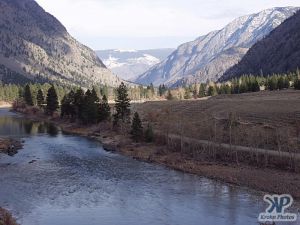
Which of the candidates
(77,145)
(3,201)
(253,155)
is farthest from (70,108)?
(3,201)

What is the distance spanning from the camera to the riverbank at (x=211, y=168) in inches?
2603

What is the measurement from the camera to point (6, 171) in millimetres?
78062

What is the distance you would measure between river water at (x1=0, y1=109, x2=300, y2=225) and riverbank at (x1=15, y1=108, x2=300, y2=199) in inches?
94.6

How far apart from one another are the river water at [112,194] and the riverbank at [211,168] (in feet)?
7.88

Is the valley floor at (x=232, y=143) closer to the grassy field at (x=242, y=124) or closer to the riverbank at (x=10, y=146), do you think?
the grassy field at (x=242, y=124)

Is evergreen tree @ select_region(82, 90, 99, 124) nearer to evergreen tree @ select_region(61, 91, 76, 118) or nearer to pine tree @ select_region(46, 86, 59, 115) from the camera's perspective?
evergreen tree @ select_region(61, 91, 76, 118)

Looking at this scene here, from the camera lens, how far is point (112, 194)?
209 ft

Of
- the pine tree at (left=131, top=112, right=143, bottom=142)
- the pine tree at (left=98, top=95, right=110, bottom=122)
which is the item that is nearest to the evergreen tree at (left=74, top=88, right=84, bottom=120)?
the pine tree at (left=98, top=95, right=110, bottom=122)

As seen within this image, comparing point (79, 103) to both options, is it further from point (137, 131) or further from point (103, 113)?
point (137, 131)

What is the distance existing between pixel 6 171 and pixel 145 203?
30.5 m
